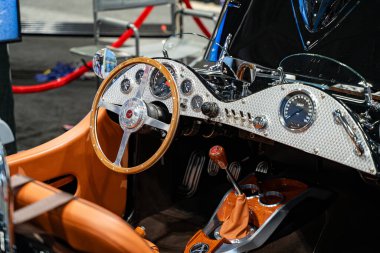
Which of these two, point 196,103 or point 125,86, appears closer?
point 196,103

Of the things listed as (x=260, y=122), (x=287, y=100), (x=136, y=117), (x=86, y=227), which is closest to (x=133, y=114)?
(x=136, y=117)

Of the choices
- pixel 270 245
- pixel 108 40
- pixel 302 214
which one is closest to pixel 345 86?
pixel 302 214

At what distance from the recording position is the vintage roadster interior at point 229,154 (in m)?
2.07

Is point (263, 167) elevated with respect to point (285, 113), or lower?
lower

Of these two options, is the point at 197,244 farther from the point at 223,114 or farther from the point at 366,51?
the point at 366,51

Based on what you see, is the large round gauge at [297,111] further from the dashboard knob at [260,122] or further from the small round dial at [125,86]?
the small round dial at [125,86]

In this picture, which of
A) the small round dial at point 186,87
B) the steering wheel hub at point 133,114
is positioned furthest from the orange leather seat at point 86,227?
the small round dial at point 186,87

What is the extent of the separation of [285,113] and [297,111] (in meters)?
0.05

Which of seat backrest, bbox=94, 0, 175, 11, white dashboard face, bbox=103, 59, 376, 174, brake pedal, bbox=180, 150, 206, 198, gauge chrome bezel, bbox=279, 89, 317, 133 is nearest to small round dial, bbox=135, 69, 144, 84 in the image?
white dashboard face, bbox=103, 59, 376, 174

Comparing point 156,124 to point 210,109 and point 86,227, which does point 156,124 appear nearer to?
point 210,109

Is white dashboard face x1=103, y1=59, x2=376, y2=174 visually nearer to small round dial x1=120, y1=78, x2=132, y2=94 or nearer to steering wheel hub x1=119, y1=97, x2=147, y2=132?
small round dial x1=120, y1=78, x2=132, y2=94

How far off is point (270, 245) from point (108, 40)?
6452 mm

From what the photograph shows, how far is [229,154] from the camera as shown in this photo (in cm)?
291

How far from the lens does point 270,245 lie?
250cm
